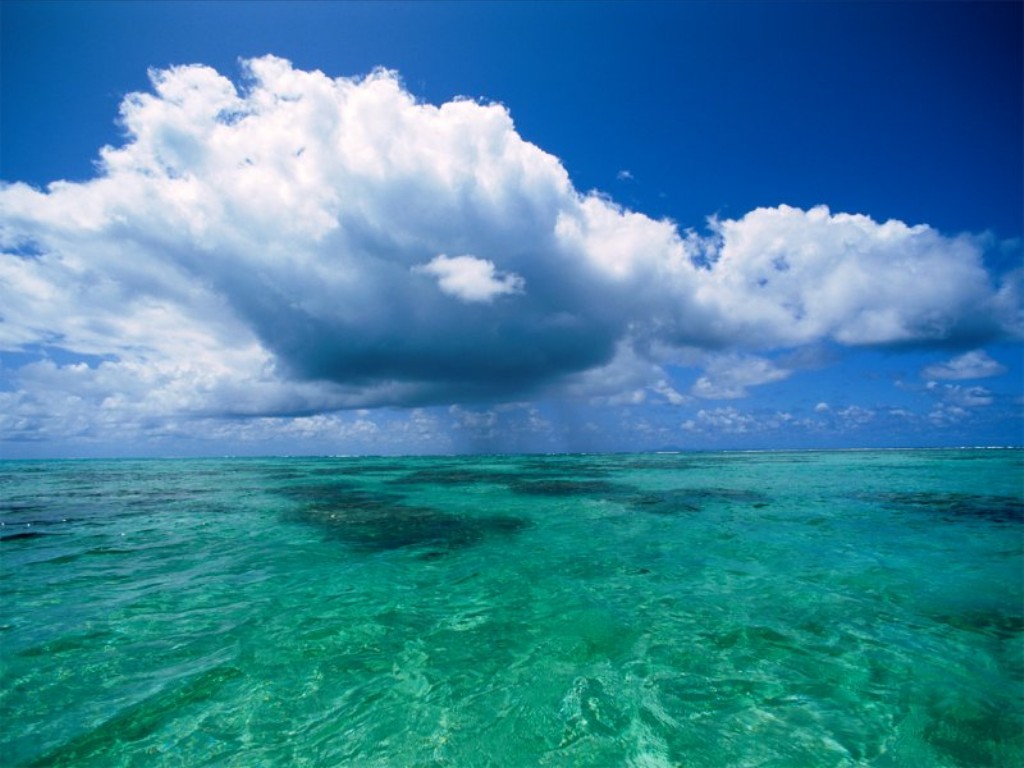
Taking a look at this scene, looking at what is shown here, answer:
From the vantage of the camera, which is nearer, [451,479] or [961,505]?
[961,505]

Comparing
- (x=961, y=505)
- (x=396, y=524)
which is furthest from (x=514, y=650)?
(x=961, y=505)

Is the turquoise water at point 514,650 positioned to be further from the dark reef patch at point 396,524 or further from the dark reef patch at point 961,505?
the dark reef patch at point 961,505

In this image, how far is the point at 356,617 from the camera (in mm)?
9586

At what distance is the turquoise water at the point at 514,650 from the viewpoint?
18.6ft

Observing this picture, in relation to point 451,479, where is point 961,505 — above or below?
above

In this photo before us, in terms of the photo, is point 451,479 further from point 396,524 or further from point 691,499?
point 396,524

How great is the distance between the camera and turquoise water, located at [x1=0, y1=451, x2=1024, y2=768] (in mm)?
5656

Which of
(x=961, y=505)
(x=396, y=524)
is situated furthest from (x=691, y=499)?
(x=396, y=524)

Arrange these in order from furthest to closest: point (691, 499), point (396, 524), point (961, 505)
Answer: point (691, 499) → point (961, 505) → point (396, 524)

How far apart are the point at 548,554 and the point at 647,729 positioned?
31.2ft

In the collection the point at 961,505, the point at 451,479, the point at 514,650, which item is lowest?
the point at 451,479

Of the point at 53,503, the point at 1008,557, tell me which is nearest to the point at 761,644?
the point at 1008,557

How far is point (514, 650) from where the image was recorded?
8.12m

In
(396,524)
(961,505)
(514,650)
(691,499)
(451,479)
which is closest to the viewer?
(514,650)
